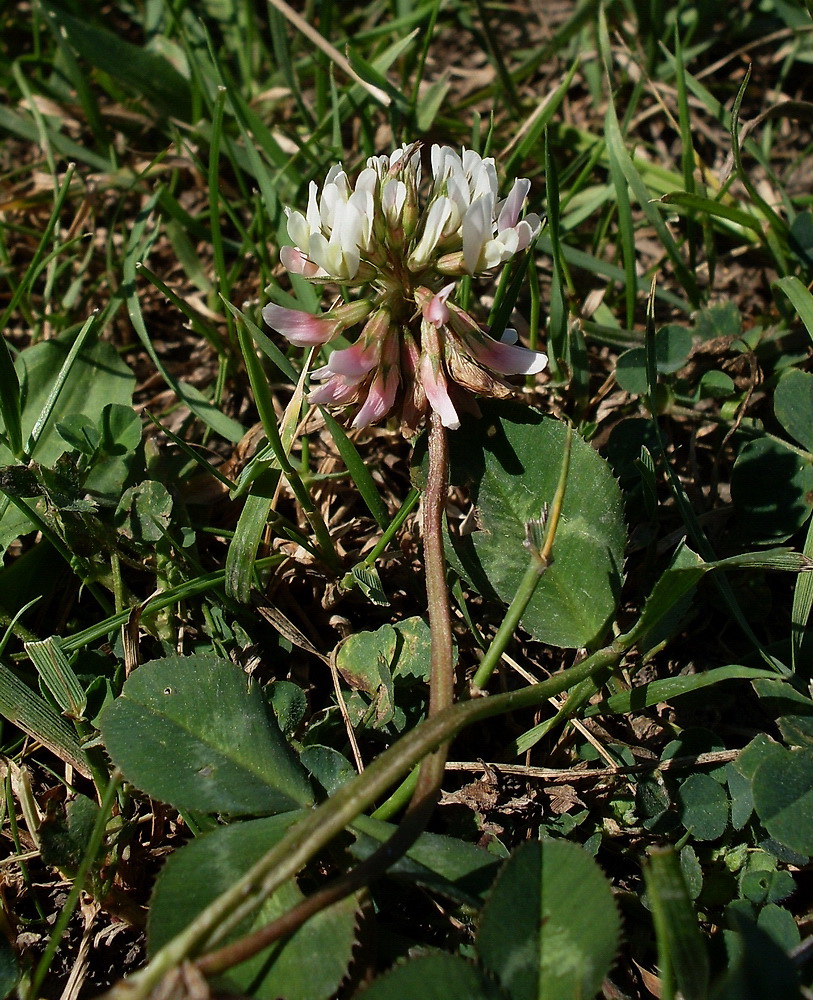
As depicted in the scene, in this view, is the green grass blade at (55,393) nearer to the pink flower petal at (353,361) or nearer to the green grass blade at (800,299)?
the pink flower petal at (353,361)

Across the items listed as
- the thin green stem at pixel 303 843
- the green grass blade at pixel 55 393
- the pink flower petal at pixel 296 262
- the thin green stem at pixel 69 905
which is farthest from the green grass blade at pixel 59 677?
the pink flower petal at pixel 296 262

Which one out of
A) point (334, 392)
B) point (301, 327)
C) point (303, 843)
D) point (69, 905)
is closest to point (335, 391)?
point (334, 392)

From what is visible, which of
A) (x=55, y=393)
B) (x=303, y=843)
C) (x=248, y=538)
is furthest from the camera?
(x=55, y=393)

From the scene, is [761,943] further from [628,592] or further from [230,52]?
[230,52]

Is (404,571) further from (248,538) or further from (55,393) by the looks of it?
(55,393)

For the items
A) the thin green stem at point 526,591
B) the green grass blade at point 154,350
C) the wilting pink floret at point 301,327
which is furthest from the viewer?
the green grass blade at point 154,350

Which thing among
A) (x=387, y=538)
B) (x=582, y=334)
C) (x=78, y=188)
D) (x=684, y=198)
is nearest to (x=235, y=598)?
(x=387, y=538)

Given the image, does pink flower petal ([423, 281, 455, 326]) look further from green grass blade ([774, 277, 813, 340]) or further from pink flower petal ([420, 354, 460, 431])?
green grass blade ([774, 277, 813, 340])

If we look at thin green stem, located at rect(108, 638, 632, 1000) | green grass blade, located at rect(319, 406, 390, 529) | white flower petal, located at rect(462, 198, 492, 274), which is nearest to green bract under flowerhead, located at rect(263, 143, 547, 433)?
white flower petal, located at rect(462, 198, 492, 274)

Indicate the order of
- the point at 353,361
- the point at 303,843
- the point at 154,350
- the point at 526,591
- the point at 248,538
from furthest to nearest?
the point at 154,350 → the point at 248,538 → the point at 353,361 → the point at 526,591 → the point at 303,843
